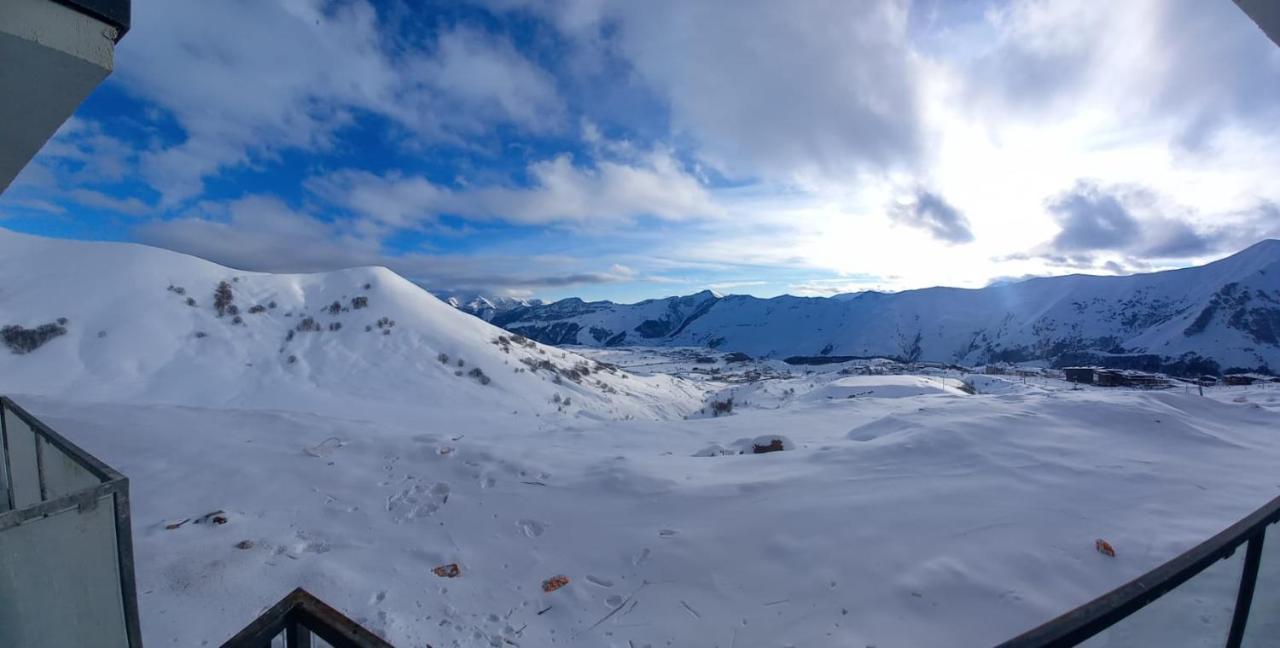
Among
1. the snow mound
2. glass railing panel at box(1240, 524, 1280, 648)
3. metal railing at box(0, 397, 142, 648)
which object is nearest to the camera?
glass railing panel at box(1240, 524, 1280, 648)

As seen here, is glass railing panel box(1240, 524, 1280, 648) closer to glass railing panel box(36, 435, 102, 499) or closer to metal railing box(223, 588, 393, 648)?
metal railing box(223, 588, 393, 648)

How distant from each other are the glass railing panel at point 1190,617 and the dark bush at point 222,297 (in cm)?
3262

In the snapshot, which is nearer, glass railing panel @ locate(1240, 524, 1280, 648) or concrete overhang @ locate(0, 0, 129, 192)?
glass railing panel @ locate(1240, 524, 1280, 648)

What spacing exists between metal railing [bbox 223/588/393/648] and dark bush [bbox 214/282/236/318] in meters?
30.8

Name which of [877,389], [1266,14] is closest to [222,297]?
[1266,14]

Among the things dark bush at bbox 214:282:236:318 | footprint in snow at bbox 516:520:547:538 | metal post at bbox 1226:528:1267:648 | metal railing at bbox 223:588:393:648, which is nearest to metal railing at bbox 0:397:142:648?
metal railing at bbox 223:588:393:648

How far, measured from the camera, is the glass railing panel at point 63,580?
2.34 meters

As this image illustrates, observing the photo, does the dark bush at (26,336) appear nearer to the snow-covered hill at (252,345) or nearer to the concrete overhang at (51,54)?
the snow-covered hill at (252,345)

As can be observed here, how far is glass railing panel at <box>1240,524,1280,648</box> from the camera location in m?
2.07

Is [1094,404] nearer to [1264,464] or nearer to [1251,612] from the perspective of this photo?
[1264,464]

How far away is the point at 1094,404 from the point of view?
10234mm

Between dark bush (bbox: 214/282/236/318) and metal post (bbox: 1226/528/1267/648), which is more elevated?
dark bush (bbox: 214/282/236/318)

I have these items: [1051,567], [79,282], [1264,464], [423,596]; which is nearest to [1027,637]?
[1051,567]

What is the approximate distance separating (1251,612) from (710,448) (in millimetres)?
7722
